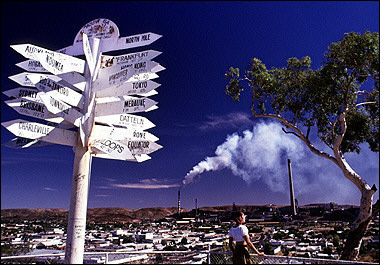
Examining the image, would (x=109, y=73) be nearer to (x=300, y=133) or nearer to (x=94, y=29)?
(x=94, y=29)

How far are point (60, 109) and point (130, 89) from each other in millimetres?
1181

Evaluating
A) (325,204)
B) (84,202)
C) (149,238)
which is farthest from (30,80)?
(325,204)

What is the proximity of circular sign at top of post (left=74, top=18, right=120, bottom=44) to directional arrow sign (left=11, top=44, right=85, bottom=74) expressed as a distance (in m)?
0.68

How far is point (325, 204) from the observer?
3140 inches

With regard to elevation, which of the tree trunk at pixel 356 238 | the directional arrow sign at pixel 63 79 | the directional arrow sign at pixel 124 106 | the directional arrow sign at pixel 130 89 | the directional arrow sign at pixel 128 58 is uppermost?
the directional arrow sign at pixel 128 58

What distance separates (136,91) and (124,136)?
31.5 inches

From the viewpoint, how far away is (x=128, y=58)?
209 inches

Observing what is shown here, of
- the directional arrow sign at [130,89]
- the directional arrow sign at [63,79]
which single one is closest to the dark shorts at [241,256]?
the directional arrow sign at [130,89]

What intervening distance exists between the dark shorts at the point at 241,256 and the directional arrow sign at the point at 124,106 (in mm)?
2954

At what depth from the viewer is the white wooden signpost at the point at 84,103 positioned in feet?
14.8

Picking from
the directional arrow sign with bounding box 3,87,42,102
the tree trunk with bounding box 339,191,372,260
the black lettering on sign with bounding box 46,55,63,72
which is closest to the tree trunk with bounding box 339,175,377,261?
the tree trunk with bounding box 339,191,372,260

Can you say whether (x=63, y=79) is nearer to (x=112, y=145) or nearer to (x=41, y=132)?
(x=41, y=132)

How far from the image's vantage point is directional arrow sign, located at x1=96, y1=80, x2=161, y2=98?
4.94m

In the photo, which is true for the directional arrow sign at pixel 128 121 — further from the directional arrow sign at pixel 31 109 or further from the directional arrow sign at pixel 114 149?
the directional arrow sign at pixel 31 109
